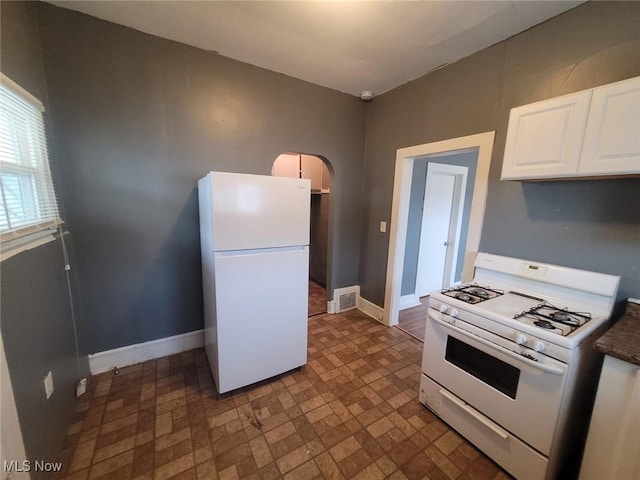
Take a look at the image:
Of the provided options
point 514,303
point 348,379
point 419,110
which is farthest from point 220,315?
point 419,110

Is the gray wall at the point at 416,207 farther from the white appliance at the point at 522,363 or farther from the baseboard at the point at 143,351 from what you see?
the baseboard at the point at 143,351

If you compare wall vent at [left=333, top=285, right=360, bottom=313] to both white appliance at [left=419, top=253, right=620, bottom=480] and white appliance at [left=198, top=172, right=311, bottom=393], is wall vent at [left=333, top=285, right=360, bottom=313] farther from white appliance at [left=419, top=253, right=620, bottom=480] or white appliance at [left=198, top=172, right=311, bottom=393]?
white appliance at [left=419, top=253, right=620, bottom=480]

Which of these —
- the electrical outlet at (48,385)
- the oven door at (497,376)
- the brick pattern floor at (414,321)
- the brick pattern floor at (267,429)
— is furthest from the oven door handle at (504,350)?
the electrical outlet at (48,385)

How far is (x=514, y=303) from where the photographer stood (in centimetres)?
155

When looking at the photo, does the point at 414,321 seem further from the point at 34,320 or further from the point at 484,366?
the point at 34,320

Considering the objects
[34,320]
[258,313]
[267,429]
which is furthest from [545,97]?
[34,320]

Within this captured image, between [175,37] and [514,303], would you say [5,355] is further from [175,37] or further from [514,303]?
[514,303]

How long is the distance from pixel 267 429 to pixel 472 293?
1.64 m

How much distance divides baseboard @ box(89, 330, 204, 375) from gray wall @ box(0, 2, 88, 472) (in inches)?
12.2

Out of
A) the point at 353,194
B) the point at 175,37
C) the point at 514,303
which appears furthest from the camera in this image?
the point at 353,194

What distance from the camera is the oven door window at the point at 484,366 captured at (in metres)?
1.34

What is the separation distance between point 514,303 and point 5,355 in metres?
2.53

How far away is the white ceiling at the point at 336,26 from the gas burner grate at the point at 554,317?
1834mm

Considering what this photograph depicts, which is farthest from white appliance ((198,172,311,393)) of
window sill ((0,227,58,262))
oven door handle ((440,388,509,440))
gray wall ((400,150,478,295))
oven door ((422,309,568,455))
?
gray wall ((400,150,478,295))
